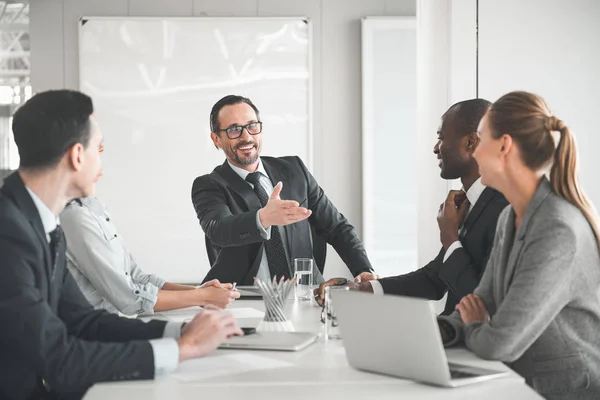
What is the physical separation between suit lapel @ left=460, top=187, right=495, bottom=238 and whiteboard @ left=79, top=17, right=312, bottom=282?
3557mm

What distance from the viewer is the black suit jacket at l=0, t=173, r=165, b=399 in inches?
73.8

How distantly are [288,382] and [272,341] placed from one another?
44 centimetres

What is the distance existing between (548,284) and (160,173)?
15.6 feet

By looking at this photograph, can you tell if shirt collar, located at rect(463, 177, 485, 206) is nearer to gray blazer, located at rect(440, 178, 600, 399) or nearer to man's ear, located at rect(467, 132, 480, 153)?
man's ear, located at rect(467, 132, 480, 153)

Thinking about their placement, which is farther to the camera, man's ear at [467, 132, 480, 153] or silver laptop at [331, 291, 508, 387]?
man's ear at [467, 132, 480, 153]

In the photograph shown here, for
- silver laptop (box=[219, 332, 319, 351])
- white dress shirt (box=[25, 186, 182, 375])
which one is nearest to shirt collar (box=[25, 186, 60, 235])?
white dress shirt (box=[25, 186, 182, 375])

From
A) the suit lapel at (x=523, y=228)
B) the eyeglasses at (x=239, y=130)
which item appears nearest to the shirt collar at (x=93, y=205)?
the eyeglasses at (x=239, y=130)

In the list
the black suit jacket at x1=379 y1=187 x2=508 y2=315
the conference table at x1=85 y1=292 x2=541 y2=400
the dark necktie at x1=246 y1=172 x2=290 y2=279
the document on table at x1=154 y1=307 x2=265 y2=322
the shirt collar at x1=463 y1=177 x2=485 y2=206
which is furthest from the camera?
the dark necktie at x1=246 y1=172 x2=290 y2=279

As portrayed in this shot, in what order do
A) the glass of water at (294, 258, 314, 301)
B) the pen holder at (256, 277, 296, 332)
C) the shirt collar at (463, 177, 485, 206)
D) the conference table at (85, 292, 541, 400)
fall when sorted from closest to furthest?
the conference table at (85, 292, 541, 400) → the pen holder at (256, 277, 296, 332) → the shirt collar at (463, 177, 485, 206) → the glass of water at (294, 258, 314, 301)

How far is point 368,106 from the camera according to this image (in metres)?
6.43

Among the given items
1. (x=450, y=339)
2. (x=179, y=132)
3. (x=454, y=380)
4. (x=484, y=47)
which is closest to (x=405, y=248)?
(x=179, y=132)

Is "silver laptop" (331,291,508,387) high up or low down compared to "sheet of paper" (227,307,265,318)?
up

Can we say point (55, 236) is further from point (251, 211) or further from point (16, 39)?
point (16, 39)

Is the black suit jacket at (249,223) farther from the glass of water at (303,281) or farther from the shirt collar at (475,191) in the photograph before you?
the shirt collar at (475,191)
